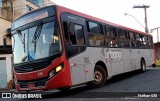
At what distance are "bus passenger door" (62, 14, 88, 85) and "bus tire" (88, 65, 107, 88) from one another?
3.91 feet

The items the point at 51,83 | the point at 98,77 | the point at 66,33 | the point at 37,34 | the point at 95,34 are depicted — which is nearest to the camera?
the point at 51,83

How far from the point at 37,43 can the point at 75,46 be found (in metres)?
1.52

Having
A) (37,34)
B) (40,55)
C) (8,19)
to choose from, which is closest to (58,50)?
(40,55)

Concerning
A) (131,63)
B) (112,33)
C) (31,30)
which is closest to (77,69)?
(31,30)

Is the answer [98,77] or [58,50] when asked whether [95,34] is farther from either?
[58,50]

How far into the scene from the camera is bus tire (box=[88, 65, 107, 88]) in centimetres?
1281

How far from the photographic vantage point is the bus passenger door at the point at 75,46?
432 inches

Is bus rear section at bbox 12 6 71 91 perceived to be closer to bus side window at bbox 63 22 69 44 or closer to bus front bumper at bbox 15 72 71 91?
bus front bumper at bbox 15 72 71 91

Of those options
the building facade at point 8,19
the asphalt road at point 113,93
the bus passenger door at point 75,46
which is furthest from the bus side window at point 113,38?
the building facade at point 8,19

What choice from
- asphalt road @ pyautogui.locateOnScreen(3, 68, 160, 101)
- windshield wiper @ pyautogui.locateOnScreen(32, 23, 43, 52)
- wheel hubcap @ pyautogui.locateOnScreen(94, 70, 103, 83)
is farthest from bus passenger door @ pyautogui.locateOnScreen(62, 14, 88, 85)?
wheel hubcap @ pyautogui.locateOnScreen(94, 70, 103, 83)

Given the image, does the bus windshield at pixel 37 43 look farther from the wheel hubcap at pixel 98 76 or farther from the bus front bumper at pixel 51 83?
the wheel hubcap at pixel 98 76

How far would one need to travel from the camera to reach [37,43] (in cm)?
1078

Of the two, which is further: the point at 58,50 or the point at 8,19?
the point at 8,19

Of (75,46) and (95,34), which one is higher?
(95,34)
